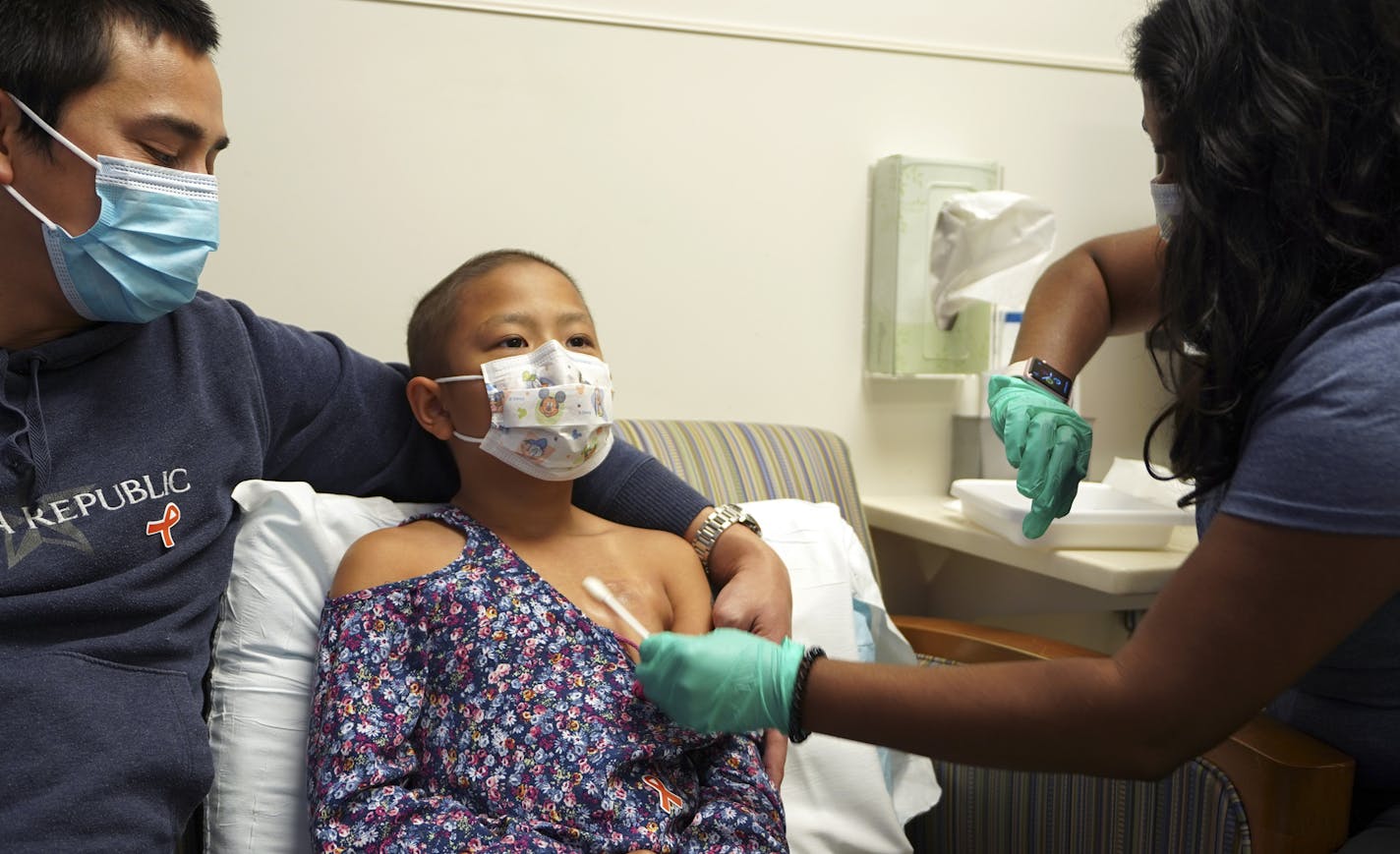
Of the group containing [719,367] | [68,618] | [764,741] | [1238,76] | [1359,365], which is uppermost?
[1238,76]

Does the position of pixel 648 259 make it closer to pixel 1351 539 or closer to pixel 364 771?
→ pixel 364 771

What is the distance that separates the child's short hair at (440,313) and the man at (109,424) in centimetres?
22

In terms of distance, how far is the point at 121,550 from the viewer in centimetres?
124

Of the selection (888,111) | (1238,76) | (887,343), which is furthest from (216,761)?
(888,111)

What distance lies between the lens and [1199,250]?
3.65 feet

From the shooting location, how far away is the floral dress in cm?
120

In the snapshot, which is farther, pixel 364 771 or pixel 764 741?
pixel 764 741

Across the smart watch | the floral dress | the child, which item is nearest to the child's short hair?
the child

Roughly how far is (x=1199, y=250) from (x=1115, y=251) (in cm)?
63

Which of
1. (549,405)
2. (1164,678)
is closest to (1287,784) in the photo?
(1164,678)

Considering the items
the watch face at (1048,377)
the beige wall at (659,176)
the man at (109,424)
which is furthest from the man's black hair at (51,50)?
the watch face at (1048,377)

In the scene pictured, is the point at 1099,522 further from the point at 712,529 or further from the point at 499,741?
the point at 499,741

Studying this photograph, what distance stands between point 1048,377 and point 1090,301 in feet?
0.56

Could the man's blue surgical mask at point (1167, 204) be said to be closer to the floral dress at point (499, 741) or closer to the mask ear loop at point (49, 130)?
the floral dress at point (499, 741)
